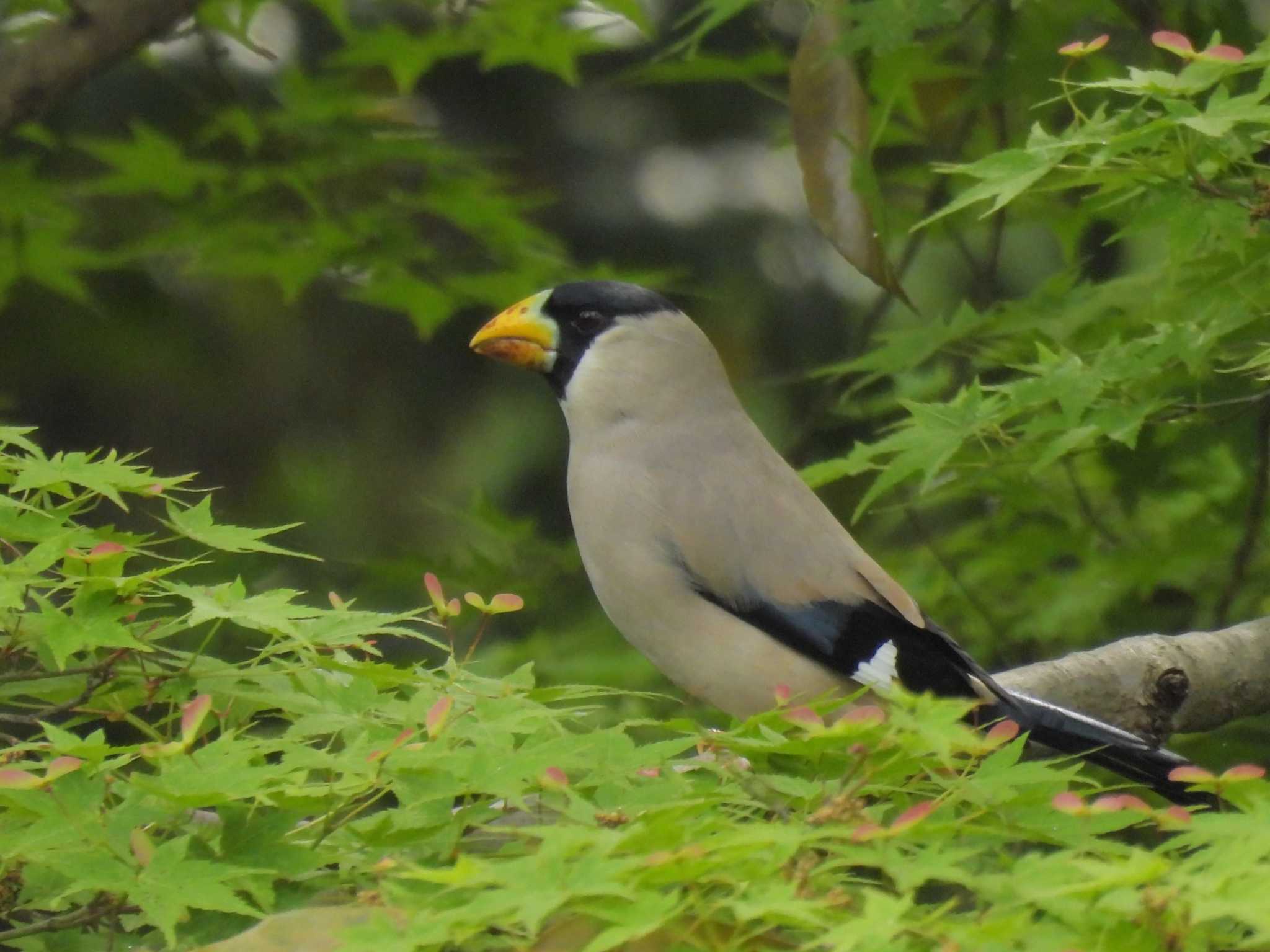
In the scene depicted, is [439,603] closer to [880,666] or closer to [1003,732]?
[1003,732]

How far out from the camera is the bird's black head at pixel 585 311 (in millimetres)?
3750

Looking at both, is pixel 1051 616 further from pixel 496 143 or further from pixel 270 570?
pixel 496 143

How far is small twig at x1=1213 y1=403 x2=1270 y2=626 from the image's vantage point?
3521mm

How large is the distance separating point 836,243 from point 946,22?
50 centimetres

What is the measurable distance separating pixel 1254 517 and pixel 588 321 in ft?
4.56

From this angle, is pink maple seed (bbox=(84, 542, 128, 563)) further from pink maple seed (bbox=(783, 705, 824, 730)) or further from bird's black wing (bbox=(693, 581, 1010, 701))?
bird's black wing (bbox=(693, 581, 1010, 701))

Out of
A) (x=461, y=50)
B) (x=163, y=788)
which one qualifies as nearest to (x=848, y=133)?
(x=461, y=50)

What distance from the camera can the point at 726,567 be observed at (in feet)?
11.0

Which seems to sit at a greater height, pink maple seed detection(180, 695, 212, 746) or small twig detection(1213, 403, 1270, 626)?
pink maple seed detection(180, 695, 212, 746)

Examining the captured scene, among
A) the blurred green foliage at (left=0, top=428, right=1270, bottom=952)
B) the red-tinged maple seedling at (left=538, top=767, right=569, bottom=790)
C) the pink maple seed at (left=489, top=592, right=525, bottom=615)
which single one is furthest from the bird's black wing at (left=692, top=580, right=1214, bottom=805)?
the red-tinged maple seedling at (left=538, top=767, right=569, bottom=790)

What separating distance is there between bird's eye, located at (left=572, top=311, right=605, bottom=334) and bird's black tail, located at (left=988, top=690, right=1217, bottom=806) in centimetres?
119

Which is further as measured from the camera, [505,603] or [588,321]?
[588,321]

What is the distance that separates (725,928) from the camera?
163 cm

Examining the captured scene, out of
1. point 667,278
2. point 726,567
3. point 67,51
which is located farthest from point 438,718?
point 667,278
